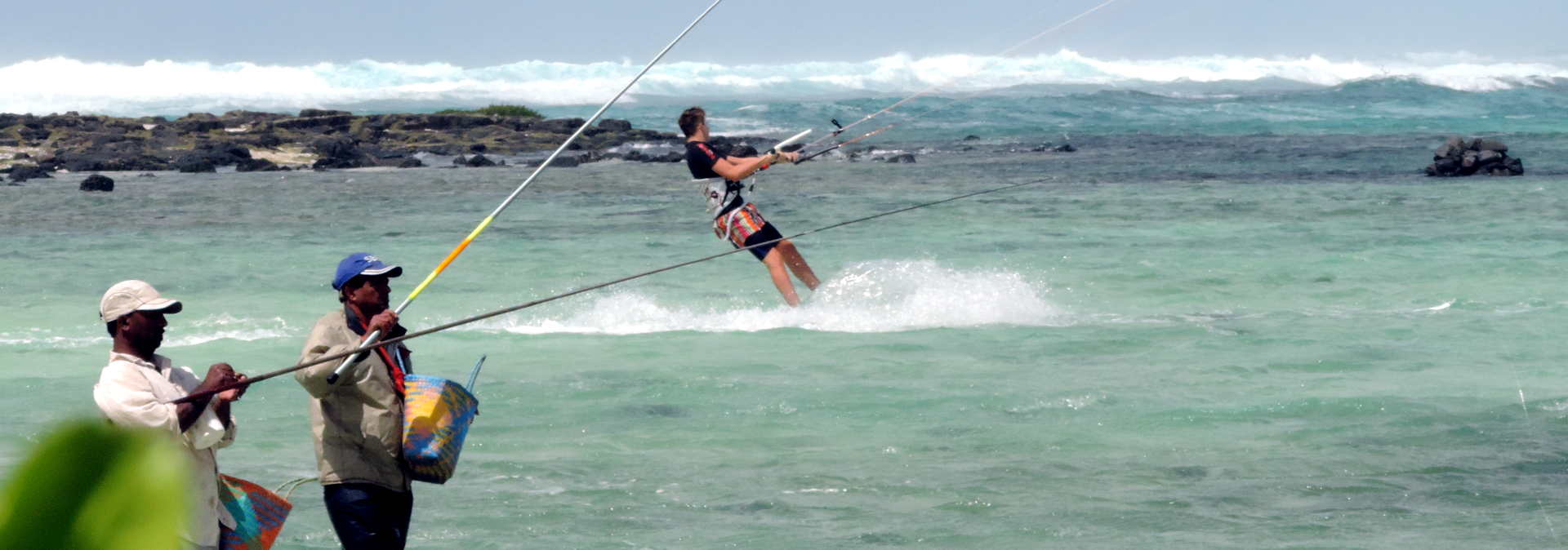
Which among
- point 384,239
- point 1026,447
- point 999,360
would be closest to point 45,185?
point 384,239

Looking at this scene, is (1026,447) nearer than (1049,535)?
No

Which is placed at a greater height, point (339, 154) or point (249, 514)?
point (249, 514)

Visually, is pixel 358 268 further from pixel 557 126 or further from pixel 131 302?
pixel 557 126

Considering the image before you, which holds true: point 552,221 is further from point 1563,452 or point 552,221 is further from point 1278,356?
point 1563,452

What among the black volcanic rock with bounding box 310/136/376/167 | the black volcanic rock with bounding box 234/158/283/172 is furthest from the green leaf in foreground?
the black volcanic rock with bounding box 310/136/376/167

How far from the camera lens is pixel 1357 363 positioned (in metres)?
10.3

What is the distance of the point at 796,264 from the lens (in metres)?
11.9

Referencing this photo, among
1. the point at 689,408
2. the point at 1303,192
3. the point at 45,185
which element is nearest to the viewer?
the point at 689,408

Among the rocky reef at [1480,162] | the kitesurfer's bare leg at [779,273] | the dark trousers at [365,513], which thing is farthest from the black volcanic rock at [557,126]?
the dark trousers at [365,513]

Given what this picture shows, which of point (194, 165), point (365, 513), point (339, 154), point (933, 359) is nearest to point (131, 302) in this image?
point (365, 513)

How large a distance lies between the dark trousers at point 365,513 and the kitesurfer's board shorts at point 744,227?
6.51 meters

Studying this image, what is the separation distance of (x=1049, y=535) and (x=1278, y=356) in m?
4.57

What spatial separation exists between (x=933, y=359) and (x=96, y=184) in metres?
20.7

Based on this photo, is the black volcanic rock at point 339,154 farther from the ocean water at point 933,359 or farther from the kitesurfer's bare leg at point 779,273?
the kitesurfer's bare leg at point 779,273
